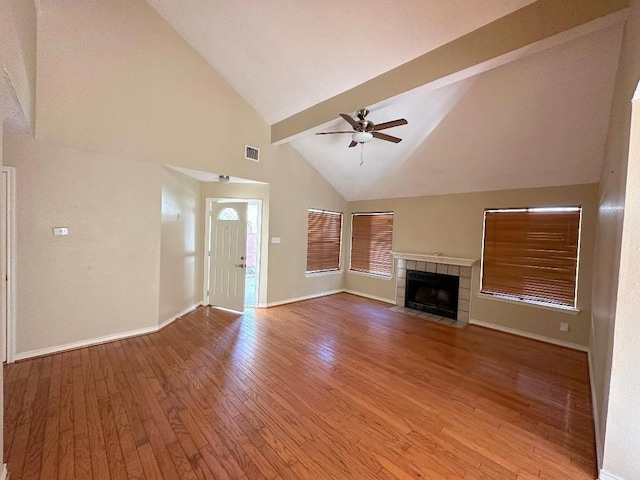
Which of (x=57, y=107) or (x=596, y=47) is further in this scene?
(x=57, y=107)

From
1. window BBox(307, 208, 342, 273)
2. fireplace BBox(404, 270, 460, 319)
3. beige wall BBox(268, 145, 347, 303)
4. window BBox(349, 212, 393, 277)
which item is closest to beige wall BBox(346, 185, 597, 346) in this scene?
window BBox(349, 212, 393, 277)

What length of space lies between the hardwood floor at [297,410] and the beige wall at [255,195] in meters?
1.60

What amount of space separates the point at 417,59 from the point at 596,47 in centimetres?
145

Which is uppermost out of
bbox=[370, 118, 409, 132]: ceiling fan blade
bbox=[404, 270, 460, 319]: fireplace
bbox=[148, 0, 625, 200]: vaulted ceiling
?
bbox=[148, 0, 625, 200]: vaulted ceiling

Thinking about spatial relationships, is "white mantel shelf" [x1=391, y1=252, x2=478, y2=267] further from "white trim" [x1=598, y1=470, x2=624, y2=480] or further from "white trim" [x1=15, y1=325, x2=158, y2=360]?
"white trim" [x1=15, y1=325, x2=158, y2=360]

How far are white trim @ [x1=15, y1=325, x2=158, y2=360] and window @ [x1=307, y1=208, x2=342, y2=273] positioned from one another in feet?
10.4

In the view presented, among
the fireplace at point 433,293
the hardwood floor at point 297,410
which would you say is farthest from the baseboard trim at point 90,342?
the fireplace at point 433,293

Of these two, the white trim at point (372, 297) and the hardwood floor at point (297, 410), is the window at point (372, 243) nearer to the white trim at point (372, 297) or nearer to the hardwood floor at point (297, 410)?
the white trim at point (372, 297)

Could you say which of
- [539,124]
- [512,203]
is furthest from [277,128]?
[512,203]

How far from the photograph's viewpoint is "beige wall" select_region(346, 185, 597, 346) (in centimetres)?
361

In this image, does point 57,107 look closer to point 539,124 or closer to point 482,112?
point 482,112

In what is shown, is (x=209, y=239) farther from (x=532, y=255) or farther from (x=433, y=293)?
(x=532, y=255)

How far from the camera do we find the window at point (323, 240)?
586 cm

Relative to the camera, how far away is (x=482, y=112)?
10.6ft
